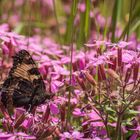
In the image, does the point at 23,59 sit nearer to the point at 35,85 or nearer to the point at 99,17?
the point at 35,85

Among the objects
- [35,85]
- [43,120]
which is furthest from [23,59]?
[43,120]

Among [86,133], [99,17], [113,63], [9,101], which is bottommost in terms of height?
[86,133]

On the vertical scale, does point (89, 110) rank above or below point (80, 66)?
below

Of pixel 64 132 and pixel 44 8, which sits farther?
pixel 44 8

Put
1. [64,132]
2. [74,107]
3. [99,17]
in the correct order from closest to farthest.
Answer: [64,132], [74,107], [99,17]

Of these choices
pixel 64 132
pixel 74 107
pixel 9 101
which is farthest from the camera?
pixel 74 107

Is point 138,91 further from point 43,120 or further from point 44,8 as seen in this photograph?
point 44,8

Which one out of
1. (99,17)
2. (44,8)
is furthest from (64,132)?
(44,8)
